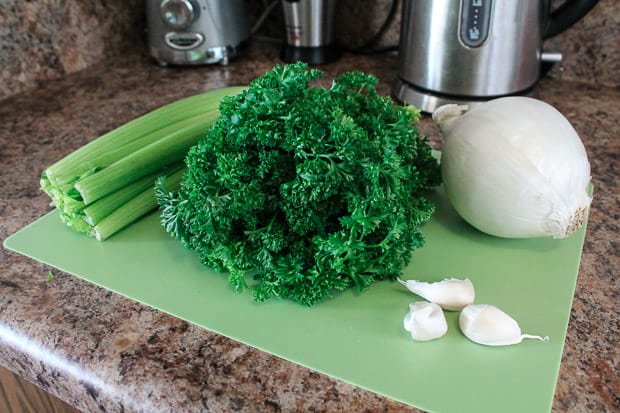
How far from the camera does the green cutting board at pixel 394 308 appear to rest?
2.00ft

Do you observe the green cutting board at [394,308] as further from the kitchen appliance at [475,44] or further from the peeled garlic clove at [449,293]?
the kitchen appliance at [475,44]

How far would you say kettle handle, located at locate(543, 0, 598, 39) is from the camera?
1.14 m

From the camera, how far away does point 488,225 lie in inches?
31.3

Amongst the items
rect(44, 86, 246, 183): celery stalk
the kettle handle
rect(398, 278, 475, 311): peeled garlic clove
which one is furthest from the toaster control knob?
rect(398, 278, 475, 311): peeled garlic clove

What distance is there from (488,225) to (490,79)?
45 centimetres

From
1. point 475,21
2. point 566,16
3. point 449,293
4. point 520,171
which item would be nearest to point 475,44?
point 475,21

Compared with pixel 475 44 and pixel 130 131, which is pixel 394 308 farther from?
pixel 475 44

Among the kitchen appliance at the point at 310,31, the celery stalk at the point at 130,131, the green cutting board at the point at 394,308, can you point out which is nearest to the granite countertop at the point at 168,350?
the green cutting board at the point at 394,308

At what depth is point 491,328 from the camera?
647mm

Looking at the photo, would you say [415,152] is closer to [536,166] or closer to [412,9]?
[536,166]

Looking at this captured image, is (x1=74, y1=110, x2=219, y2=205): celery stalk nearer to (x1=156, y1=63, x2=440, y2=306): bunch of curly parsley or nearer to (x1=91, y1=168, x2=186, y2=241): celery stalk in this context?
(x1=91, y1=168, x2=186, y2=241): celery stalk

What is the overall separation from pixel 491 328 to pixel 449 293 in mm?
68

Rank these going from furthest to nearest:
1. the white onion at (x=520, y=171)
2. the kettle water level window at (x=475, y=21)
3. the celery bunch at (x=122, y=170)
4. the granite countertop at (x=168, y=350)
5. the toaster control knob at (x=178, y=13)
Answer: the toaster control knob at (x=178, y=13) < the kettle water level window at (x=475, y=21) < the celery bunch at (x=122, y=170) < the white onion at (x=520, y=171) < the granite countertop at (x=168, y=350)

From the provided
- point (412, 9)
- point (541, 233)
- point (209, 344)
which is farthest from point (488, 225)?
point (412, 9)
